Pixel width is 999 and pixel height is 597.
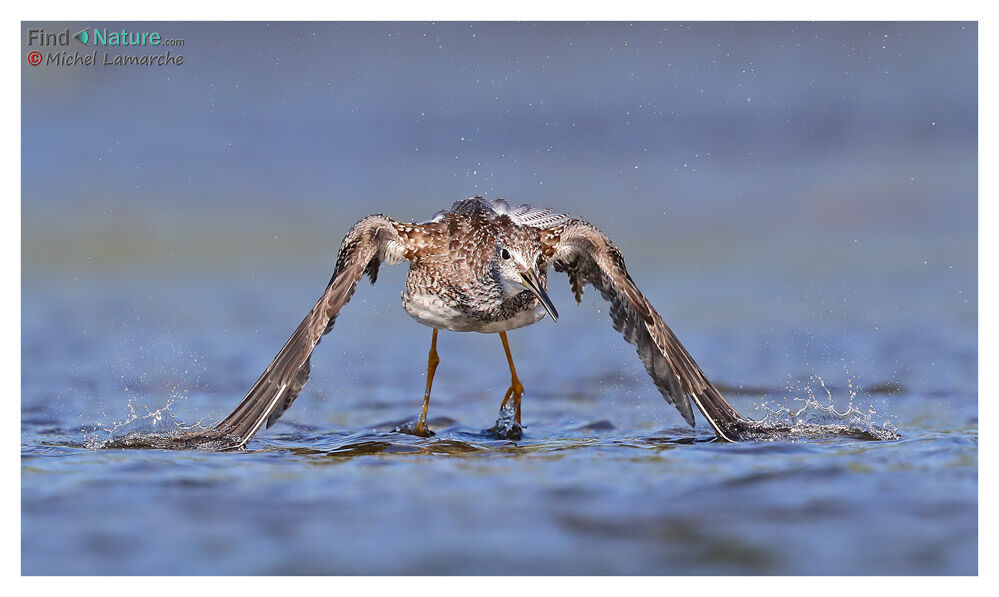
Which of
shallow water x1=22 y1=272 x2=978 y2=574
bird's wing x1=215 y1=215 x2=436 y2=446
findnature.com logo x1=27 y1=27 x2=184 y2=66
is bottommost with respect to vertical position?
shallow water x1=22 y1=272 x2=978 y2=574

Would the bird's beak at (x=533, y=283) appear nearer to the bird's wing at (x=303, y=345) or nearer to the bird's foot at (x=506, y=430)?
the bird's wing at (x=303, y=345)

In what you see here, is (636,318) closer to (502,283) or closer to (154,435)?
(502,283)

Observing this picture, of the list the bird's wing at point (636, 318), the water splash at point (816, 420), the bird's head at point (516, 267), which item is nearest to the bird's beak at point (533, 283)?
the bird's head at point (516, 267)

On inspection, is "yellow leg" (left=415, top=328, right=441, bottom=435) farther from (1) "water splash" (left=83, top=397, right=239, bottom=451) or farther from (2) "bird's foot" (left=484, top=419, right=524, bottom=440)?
(1) "water splash" (left=83, top=397, right=239, bottom=451)

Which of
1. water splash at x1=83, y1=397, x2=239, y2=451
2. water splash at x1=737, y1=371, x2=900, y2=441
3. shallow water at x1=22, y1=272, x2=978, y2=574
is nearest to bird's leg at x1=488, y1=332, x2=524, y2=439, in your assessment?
shallow water at x1=22, y1=272, x2=978, y2=574

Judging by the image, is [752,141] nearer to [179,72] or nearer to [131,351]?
[179,72]

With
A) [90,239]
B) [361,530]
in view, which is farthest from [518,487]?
[90,239]
